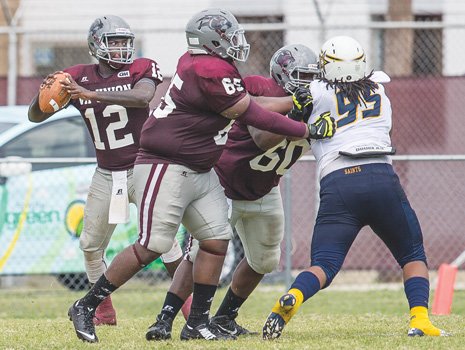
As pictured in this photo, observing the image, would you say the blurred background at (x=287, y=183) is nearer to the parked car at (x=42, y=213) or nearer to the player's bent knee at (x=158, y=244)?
the parked car at (x=42, y=213)

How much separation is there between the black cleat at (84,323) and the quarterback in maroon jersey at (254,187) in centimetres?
36

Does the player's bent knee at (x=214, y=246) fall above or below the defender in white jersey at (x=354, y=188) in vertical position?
below

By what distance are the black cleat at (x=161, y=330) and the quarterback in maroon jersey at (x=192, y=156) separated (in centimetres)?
12

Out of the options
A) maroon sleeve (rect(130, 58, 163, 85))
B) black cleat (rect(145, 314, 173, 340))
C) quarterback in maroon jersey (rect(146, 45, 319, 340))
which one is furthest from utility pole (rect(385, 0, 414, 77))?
black cleat (rect(145, 314, 173, 340))

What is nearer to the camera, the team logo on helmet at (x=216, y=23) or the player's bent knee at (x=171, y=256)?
the team logo on helmet at (x=216, y=23)

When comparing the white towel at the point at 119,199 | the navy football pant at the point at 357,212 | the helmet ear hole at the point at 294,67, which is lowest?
the white towel at the point at 119,199


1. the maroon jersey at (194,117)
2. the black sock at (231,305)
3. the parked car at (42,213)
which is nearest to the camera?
the maroon jersey at (194,117)

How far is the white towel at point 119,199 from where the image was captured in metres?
7.36

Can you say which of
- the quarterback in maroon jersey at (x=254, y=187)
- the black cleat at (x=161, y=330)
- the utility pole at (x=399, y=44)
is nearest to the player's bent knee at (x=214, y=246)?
the quarterback in maroon jersey at (x=254, y=187)

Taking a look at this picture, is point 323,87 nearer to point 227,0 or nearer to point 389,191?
point 389,191

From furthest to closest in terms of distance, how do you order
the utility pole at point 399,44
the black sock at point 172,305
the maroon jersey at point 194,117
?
the utility pole at point 399,44 < the black sock at point 172,305 < the maroon jersey at point 194,117

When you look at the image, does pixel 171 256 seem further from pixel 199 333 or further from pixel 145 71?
pixel 145 71

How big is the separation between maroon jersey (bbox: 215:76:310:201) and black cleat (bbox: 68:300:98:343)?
121cm

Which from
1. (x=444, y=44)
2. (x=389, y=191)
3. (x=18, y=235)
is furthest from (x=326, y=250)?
(x=444, y=44)
